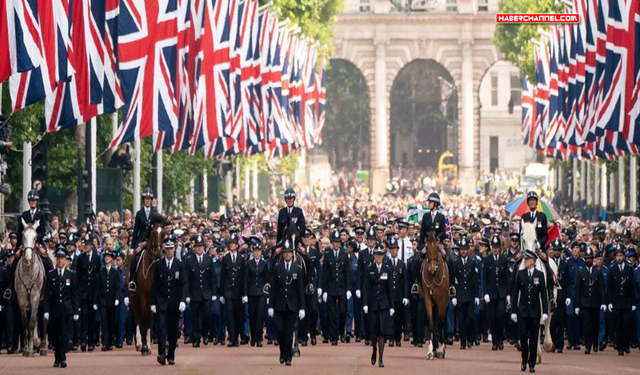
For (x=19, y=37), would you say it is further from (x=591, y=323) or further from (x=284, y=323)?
(x=591, y=323)

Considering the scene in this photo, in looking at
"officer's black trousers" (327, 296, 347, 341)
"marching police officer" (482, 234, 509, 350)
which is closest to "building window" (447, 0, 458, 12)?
"officer's black trousers" (327, 296, 347, 341)

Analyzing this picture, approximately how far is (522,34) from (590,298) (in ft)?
200

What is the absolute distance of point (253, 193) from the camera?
290 feet

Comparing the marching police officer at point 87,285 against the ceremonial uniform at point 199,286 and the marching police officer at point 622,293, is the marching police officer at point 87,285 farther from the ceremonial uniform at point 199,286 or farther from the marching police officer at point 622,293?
the marching police officer at point 622,293

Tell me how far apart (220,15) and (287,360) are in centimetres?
2163

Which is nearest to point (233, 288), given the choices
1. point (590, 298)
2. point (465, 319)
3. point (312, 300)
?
point (312, 300)

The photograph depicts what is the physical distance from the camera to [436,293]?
31.8m

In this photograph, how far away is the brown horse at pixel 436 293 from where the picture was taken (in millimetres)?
31578

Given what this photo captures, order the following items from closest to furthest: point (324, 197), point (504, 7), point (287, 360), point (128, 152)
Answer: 1. point (287, 360)
2. point (128, 152)
3. point (324, 197)
4. point (504, 7)

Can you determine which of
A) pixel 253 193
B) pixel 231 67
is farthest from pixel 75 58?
pixel 253 193

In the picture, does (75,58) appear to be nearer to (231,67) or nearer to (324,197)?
(231,67)

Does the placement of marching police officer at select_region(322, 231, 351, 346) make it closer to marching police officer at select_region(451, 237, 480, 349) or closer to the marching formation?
the marching formation

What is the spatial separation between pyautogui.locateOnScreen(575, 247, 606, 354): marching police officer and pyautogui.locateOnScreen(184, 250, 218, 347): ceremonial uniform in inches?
276

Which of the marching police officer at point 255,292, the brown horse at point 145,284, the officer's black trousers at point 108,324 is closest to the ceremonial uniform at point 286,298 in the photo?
the brown horse at point 145,284
